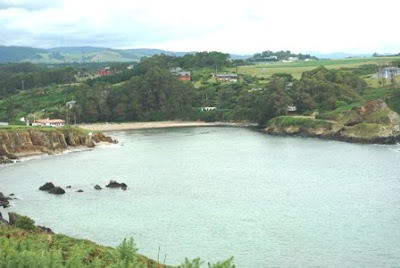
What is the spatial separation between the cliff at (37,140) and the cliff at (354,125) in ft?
111

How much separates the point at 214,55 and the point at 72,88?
142ft

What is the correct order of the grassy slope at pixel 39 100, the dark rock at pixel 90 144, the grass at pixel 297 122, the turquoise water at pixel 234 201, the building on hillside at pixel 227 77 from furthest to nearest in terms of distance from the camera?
the building on hillside at pixel 227 77 → the grassy slope at pixel 39 100 → the grass at pixel 297 122 → the dark rock at pixel 90 144 → the turquoise water at pixel 234 201

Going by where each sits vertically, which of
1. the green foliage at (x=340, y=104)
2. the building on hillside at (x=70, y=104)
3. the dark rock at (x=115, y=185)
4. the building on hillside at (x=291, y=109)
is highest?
the green foliage at (x=340, y=104)

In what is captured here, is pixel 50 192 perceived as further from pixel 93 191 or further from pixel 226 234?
pixel 226 234

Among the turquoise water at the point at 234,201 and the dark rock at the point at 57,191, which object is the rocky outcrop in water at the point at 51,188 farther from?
the turquoise water at the point at 234,201

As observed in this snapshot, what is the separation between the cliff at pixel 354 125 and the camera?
82375 mm

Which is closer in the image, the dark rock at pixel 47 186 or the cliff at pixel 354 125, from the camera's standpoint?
the dark rock at pixel 47 186

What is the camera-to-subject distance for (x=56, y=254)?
17.9m

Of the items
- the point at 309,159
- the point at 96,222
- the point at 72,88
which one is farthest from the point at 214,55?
the point at 96,222

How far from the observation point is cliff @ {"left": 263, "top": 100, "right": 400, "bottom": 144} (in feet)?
270

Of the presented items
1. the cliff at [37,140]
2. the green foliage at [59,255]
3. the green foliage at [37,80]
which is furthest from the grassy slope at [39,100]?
the green foliage at [59,255]

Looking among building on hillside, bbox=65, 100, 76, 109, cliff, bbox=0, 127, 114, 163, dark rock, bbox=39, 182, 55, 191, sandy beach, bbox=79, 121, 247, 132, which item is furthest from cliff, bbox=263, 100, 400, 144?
dark rock, bbox=39, 182, 55, 191

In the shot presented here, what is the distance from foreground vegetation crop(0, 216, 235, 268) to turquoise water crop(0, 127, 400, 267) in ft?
17.9

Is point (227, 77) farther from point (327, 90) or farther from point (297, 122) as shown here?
point (297, 122)
